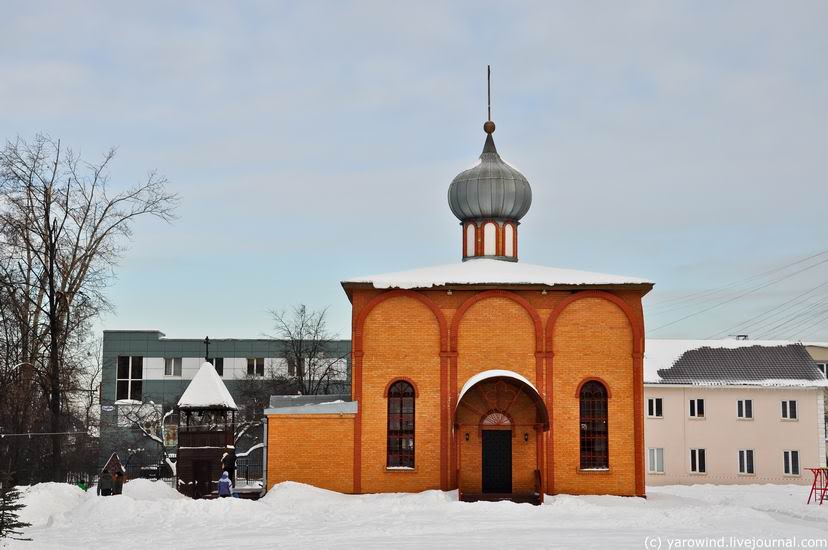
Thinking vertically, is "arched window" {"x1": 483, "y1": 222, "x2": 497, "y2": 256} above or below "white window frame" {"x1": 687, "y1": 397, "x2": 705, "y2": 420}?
above

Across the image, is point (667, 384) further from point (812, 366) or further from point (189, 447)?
point (189, 447)

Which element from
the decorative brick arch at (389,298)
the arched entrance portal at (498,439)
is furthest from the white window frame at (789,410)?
the decorative brick arch at (389,298)

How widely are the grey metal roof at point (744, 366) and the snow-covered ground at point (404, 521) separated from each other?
1075 centimetres

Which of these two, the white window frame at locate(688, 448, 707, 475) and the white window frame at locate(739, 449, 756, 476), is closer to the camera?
the white window frame at locate(739, 449, 756, 476)

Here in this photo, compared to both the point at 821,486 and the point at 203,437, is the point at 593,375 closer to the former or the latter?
the point at 821,486

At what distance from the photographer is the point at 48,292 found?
31359 mm

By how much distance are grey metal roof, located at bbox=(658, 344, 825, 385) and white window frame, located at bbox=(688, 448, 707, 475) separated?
253 cm

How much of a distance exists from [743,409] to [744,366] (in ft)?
6.09

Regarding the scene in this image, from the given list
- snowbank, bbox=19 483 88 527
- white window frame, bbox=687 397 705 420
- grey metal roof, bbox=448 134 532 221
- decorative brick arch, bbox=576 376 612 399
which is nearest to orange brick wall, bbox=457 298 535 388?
decorative brick arch, bbox=576 376 612 399

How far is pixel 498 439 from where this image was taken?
26.6m

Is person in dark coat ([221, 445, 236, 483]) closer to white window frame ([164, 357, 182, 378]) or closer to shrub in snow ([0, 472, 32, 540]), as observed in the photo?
shrub in snow ([0, 472, 32, 540])

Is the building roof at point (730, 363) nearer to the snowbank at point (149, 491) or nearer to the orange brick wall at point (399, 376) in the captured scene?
the orange brick wall at point (399, 376)

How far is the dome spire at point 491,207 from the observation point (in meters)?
31.1

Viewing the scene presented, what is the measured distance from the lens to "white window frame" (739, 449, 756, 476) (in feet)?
121
